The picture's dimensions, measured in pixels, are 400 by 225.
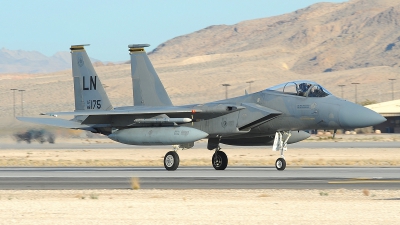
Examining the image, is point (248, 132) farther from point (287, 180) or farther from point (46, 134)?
point (46, 134)

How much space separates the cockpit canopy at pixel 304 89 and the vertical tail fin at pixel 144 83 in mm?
5539

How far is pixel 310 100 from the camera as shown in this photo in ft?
82.4

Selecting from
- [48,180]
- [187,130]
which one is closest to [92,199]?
[48,180]

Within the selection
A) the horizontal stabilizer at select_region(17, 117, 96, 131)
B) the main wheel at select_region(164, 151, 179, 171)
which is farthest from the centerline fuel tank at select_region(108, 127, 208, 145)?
the horizontal stabilizer at select_region(17, 117, 96, 131)

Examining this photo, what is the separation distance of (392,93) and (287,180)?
4765 inches

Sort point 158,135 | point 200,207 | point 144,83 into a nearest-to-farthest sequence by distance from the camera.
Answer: point 200,207, point 158,135, point 144,83

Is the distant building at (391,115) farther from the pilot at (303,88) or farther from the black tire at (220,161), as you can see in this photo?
the pilot at (303,88)

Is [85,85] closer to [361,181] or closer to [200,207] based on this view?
[361,181]

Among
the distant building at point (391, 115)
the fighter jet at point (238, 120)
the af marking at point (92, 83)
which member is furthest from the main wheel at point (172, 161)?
the distant building at point (391, 115)

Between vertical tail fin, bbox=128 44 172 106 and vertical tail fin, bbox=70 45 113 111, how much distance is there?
1488mm

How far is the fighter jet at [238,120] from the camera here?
2483 centimetres

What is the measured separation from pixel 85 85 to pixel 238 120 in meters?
7.56

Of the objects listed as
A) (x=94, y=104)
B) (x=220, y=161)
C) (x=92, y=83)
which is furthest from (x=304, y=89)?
(x=92, y=83)

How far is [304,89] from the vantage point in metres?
25.4
